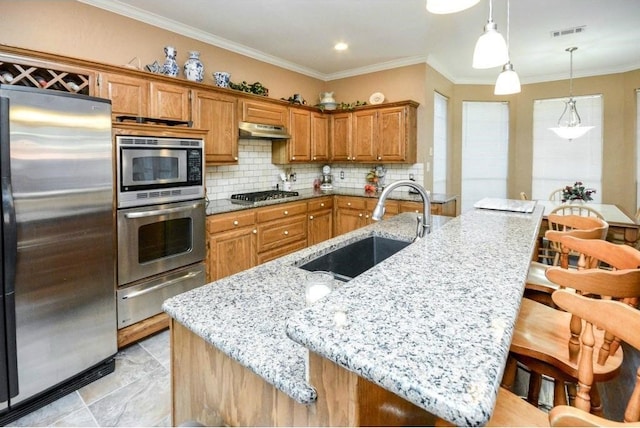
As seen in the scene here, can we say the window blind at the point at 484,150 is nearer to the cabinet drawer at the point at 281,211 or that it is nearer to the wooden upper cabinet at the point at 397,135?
the wooden upper cabinet at the point at 397,135

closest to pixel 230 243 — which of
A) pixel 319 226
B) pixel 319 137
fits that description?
pixel 319 226

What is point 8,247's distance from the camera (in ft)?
5.76

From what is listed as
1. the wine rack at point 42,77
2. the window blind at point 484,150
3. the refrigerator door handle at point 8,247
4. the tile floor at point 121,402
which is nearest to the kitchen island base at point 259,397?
the tile floor at point 121,402

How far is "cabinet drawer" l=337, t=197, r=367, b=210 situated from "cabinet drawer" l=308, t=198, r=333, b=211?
13 centimetres

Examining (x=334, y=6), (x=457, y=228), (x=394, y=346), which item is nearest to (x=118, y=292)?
(x=457, y=228)

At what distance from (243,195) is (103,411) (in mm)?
2521

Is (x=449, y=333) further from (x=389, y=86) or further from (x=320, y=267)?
(x=389, y=86)

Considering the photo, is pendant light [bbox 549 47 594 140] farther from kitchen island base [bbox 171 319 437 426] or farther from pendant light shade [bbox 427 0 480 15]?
kitchen island base [bbox 171 319 437 426]

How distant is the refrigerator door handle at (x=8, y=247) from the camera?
5.63ft

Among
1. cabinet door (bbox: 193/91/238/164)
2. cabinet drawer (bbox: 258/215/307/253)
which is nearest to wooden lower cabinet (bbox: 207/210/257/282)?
cabinet drawer (bbox: 258/215/307/253)

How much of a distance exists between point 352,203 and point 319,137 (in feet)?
3.58

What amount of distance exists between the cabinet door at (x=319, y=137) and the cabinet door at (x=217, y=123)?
1.38 meters

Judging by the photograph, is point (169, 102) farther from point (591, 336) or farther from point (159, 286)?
point (591, 336)

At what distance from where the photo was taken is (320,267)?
168 centimetres
